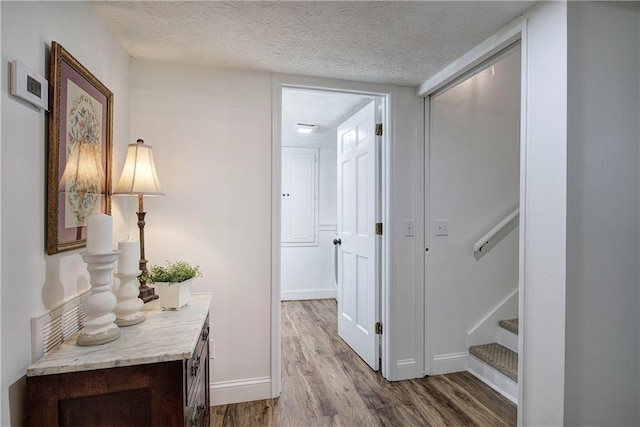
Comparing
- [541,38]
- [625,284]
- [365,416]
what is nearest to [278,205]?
[365,416]

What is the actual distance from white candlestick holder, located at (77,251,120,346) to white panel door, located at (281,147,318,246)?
3.35 m

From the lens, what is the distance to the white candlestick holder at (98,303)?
1.08 meters

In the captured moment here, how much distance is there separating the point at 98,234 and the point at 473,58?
78.7 inches

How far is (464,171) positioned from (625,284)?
4.21 ft

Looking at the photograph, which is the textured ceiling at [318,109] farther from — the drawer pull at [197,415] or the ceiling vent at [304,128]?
the drawer pull at [197,415]

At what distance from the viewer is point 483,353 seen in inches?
94.5

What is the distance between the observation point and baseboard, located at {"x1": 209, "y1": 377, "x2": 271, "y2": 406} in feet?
6.68

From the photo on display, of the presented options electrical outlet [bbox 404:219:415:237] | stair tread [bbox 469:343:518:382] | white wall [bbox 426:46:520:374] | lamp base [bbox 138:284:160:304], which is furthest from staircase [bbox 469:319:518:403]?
lamp base [bbox 138:284:160:304]

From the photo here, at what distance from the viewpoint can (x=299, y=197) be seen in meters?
4.54

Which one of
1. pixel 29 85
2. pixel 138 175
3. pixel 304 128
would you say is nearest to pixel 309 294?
pixel 304 128

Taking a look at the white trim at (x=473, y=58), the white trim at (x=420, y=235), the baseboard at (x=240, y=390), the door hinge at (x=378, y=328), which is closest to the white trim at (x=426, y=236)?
the white trim at (x=420, y=235)

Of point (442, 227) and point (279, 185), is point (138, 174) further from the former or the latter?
point (442, 227)

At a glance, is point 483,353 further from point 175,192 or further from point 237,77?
point 237,77

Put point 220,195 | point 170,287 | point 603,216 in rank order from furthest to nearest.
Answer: point 220,195, point 170,287, point 603,216
